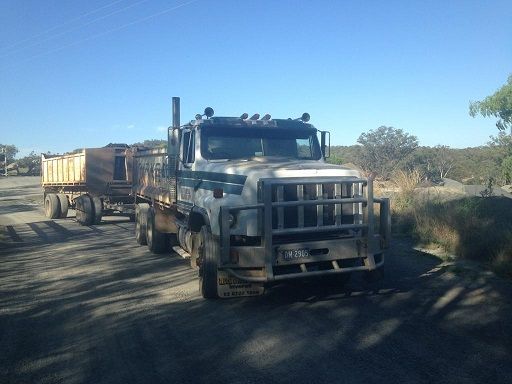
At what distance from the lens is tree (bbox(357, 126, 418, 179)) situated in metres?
46.6

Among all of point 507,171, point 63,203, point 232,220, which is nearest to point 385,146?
point 507,171

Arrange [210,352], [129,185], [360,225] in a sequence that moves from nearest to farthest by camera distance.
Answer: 1. [210,352]
2. [360,225]
3. [129,185]

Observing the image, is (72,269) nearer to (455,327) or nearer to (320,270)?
(320,270)

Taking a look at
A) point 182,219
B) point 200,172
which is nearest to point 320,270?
point 200,172

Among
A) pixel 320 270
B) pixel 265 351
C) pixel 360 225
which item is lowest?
pixel 265 351

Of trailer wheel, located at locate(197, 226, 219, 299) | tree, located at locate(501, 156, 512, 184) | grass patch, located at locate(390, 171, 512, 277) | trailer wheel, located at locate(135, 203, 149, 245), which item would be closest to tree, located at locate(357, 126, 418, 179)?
tree, located at locate(501, 156, 512, 184)

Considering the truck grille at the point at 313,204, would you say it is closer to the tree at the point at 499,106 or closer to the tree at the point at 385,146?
the tree at the point at 499,106

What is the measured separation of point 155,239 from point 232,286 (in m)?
4.61

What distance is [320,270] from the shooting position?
6.64 metres

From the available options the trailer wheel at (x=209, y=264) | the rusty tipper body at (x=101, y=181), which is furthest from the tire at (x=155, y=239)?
the rusty tipper body at (x=101, y=181)

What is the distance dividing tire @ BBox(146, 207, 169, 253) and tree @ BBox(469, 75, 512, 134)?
24805mm

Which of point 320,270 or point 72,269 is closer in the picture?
point 320,270

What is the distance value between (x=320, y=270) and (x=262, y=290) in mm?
890

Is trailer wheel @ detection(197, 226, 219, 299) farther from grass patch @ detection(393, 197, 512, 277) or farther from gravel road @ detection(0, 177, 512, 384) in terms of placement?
grass patch @ detection(393, 197, 512, 277)
